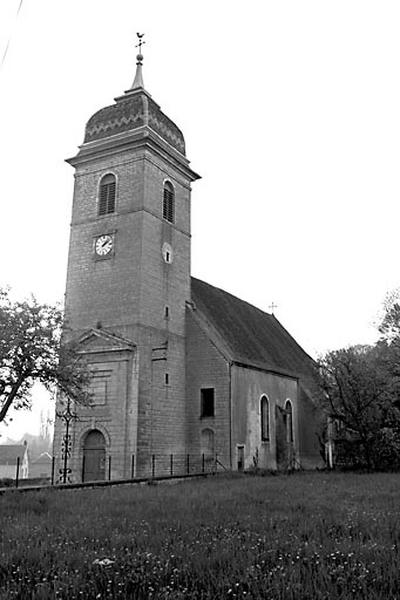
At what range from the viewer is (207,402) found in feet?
99.2

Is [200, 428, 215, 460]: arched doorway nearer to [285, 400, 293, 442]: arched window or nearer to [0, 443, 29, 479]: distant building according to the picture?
[285, 400, 293, 442]: arched window

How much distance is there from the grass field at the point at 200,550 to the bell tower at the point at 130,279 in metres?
14.7

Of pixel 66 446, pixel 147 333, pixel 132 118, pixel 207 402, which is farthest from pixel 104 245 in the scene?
pixel 66 446

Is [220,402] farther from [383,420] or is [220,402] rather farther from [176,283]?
[383,420]

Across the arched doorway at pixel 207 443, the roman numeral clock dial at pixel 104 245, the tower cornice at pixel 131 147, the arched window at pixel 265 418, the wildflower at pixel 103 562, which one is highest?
the tower cornice at pixel 131 147

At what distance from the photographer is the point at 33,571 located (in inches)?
269

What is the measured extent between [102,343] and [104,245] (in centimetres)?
527

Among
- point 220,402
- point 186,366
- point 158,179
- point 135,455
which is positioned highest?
point 158,179

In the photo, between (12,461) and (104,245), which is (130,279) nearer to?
(104,245)

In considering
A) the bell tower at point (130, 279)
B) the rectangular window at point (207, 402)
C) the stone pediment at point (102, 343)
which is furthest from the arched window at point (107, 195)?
the rectangular window at point (207, 402)

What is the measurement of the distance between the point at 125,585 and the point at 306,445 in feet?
111

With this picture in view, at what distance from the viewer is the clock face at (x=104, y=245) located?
3047cm

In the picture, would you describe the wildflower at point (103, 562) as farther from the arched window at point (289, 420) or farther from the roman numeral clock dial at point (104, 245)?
the arched window at point (289, 420)

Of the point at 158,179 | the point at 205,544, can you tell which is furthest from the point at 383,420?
the point at 205,544
